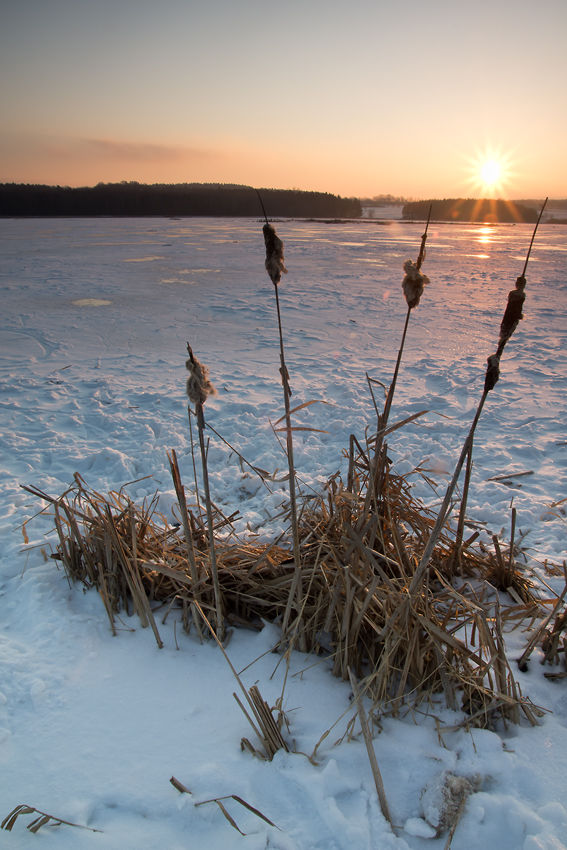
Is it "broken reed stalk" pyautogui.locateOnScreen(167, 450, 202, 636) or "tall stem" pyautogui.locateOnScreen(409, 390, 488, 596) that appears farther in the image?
"broken reed stalk" pyautogui.locateOnScreen(167, 450, 202, 636)

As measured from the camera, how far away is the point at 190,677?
155 centimetres

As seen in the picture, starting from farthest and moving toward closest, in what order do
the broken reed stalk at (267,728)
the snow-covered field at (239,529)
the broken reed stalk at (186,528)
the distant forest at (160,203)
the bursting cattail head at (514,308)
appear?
the distant forest at (160,203) < the broken reed stalk at (186,528) < the broken reed stalk at (267,728) < the snow-covered field at (239,529) < the bursting cattail head at (514,308)

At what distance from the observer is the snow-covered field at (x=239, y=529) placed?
1160 mm

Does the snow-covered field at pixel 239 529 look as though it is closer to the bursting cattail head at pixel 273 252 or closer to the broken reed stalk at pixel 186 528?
the broken reed stalk at pixel 186 528

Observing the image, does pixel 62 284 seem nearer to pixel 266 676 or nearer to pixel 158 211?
pixel 266 676

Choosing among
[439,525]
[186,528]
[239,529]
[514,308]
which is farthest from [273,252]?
[239,529]

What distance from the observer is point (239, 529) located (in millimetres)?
2471

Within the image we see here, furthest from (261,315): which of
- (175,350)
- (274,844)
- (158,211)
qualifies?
(158,211)

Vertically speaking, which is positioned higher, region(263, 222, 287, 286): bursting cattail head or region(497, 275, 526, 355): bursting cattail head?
region(263, 222, 287, 286): bursting cattail head

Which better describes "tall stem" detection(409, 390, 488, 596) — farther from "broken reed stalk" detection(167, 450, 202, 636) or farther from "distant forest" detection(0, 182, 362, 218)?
"distant forest" detection(0, 182, 362, 218)

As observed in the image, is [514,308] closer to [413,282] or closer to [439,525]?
[413,282]

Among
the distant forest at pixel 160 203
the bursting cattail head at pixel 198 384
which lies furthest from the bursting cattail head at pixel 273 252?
the distant forest at pixel 160 203

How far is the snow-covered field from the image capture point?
1160mm

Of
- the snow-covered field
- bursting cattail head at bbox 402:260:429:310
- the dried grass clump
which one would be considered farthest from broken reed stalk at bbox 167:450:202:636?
bursting cattail head at bbox 402:260:429:310
